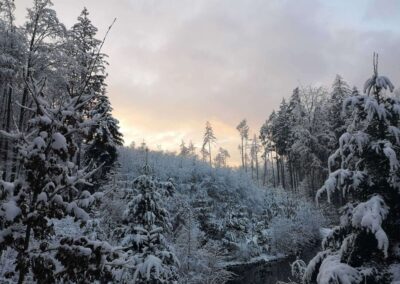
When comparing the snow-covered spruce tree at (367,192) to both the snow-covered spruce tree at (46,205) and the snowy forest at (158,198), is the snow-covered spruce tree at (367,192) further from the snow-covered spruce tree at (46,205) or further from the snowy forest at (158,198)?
the snow-covered spruce tree at (46,205)

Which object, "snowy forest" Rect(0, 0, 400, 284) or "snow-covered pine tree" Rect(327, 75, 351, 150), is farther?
"snow-covered pine tree" Rect(327, 75, 351, 150)

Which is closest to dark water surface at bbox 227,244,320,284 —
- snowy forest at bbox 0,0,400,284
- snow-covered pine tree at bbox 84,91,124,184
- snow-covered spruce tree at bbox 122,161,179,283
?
snowy forest at bbox 0,0,400,284

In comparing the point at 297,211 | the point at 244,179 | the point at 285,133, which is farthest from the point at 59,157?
the point at 285,133

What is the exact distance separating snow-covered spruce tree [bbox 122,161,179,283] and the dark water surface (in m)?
13.0

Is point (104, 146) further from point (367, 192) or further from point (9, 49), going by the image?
point (367, 192)

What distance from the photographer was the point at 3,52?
2250cm

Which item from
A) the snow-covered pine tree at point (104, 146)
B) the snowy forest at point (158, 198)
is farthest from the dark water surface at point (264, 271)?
the snow-covered pine tree at point (104, 146)

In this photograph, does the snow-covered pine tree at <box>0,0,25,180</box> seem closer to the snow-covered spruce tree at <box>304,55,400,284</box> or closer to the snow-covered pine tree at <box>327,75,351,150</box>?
the snow-covered spruce tree at <box>304,55,400,284</box>

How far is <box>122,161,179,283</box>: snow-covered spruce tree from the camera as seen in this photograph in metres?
12.2

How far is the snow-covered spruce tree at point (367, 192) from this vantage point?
668 centimetres

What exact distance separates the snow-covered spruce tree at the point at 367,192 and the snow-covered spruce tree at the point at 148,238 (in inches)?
231

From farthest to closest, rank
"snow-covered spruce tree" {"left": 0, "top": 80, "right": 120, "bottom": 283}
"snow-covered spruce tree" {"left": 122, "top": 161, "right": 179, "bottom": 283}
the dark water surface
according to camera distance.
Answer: the dark water surface
"snow-covered spruce tree" {"left": 122, "top": 161, "right": 179, "bottom": 283}
"snow-covered spruce tree" {"left": 0, "top": 80, "right": 120, "bottom": 283}

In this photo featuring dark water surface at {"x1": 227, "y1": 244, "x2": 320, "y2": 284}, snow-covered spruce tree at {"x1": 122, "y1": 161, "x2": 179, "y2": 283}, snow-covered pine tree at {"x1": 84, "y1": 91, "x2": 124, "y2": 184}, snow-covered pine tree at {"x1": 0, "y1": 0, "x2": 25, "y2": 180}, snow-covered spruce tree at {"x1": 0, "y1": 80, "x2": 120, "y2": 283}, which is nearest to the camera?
snow-covered spruce tree at {"x1": 0, "y1": 80, "x2": 120, "y2": 283}

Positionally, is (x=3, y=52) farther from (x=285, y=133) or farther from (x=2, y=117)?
(x=285, y=133)
